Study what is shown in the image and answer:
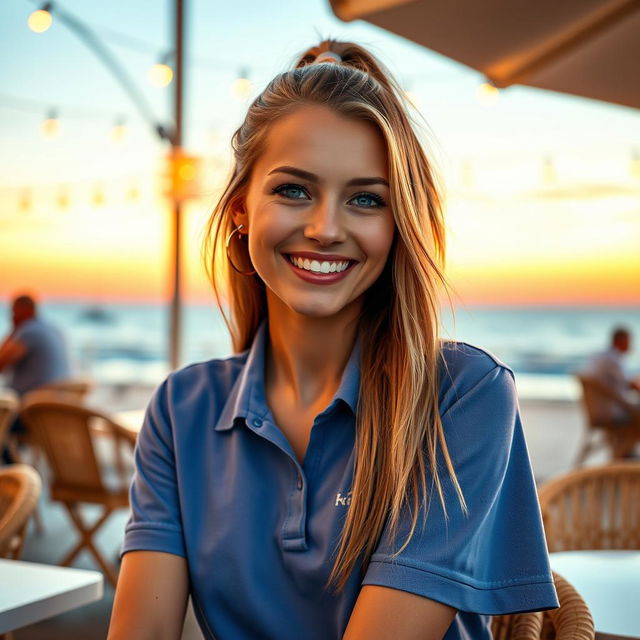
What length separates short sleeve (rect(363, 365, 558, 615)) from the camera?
1160mm

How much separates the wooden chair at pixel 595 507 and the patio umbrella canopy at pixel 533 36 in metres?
1.32

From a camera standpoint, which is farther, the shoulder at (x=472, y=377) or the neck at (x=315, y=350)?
the neck at (x=315, y=350)

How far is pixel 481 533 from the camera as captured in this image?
1.19m

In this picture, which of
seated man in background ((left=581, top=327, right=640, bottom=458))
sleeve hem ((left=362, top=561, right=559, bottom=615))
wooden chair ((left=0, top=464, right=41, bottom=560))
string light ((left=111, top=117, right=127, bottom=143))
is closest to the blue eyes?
sleeve hem ((left=362, top=561, right=559, bottom=615))

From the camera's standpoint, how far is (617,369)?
7543mm

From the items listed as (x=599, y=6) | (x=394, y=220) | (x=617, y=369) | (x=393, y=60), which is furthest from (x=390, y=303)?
(x=617, y=369)

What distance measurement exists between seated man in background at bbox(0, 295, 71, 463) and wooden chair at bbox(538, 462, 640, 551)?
16.2ft

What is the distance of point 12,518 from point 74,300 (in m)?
33.2

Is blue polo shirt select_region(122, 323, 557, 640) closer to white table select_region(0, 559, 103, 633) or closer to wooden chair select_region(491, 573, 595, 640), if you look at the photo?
wooden chair select_region(491, 573, 595, 640)

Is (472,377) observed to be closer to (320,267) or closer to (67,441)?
(320,267)


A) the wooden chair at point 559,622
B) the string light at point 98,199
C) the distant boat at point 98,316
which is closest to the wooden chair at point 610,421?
the string light at point 98,199

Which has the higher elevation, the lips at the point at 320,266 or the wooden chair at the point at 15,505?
the lips at the point at 320,266

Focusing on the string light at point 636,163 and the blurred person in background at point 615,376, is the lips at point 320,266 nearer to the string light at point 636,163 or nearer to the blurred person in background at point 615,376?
the blurred person in background at point 615,376

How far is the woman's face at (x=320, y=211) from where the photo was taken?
1.29m
